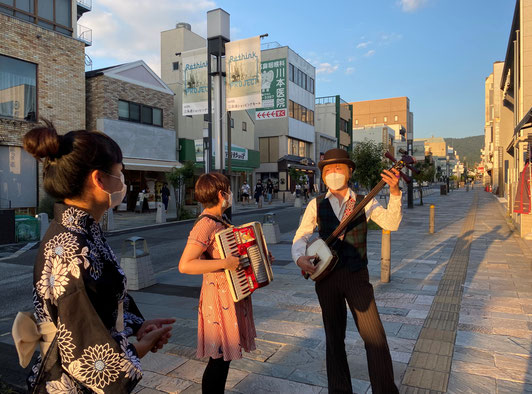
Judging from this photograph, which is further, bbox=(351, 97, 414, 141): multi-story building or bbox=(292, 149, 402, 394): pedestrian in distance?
bbox=(351, 97, 414, 141): multi-story building

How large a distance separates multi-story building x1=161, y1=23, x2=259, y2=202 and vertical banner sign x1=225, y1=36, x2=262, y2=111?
574 inches

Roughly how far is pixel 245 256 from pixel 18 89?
19.6m

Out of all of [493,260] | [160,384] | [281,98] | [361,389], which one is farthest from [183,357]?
[281,98]

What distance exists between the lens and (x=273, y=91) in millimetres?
32375

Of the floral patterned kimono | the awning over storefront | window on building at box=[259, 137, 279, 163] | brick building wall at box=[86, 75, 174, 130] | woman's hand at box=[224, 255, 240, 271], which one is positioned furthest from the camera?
window on building at box=[259, 137, 279, 163]

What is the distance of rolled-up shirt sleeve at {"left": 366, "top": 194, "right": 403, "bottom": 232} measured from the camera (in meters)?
2.74

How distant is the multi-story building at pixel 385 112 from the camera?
12250cm

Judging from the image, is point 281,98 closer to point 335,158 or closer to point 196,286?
point 196,286

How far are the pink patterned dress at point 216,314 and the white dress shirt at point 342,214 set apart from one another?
56 centimetres

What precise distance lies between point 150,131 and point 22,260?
15.8 m

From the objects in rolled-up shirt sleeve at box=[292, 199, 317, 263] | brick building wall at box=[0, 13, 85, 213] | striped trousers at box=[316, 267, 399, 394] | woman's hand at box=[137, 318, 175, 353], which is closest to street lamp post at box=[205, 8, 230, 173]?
rolled-up shirt sleeve at box=[292, 199, 317, 263]

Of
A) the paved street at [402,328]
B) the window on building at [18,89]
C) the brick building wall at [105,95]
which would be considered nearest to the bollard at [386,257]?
the paved street at [402,328]

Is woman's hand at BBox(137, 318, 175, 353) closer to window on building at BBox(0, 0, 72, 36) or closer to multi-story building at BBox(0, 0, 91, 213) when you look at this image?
multi-story building at BBox(0, 0, 91, 213)

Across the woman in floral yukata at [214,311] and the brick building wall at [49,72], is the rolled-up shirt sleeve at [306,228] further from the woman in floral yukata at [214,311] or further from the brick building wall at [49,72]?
the brick building wall at [49,72]
